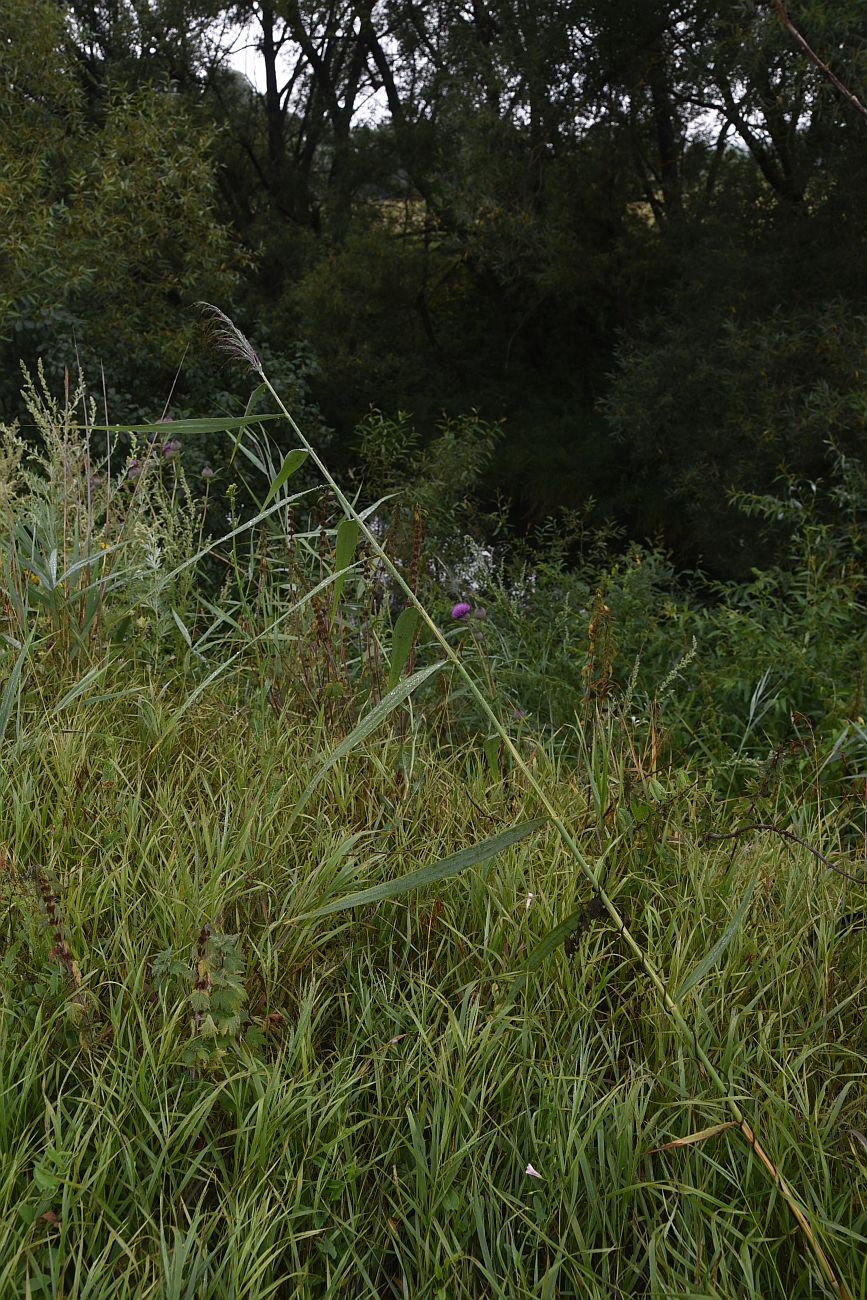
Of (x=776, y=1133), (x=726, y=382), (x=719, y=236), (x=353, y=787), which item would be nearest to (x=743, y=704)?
(x=353, y=787)

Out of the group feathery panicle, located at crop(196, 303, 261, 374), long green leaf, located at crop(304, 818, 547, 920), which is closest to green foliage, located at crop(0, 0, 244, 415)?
feathery panicle, located at crop(196, 303, 261, 374)

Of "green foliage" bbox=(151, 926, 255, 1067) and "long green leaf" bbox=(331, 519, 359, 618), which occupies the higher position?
"long green leaf" bbox=(331, 519, 359, 618)

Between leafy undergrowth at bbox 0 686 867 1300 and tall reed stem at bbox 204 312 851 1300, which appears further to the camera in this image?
leafy undergrowth at bbox 0 686 867 1300

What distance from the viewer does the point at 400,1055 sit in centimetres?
151

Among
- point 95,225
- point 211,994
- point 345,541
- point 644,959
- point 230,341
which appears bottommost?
point 211,994

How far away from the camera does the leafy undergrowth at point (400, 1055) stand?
1260 mm

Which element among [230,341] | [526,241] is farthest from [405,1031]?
[526,241]

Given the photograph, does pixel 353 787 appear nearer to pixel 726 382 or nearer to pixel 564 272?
pixel 726 382

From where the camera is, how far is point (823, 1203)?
132 centimetres

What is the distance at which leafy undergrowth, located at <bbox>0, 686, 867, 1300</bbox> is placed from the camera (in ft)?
4.13

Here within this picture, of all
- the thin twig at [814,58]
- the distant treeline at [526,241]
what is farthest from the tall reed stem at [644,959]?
the distant treeline at [526,241]

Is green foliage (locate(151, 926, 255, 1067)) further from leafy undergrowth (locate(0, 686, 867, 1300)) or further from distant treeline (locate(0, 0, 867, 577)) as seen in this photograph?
distant treeline (locate(0, 0, 867, 577))

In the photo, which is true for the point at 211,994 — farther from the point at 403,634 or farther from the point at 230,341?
the point at 230,341

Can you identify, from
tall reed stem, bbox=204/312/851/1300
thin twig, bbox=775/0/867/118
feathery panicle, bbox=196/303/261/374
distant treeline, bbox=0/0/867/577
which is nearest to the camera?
thin twig, bbox=775/0/867/118
